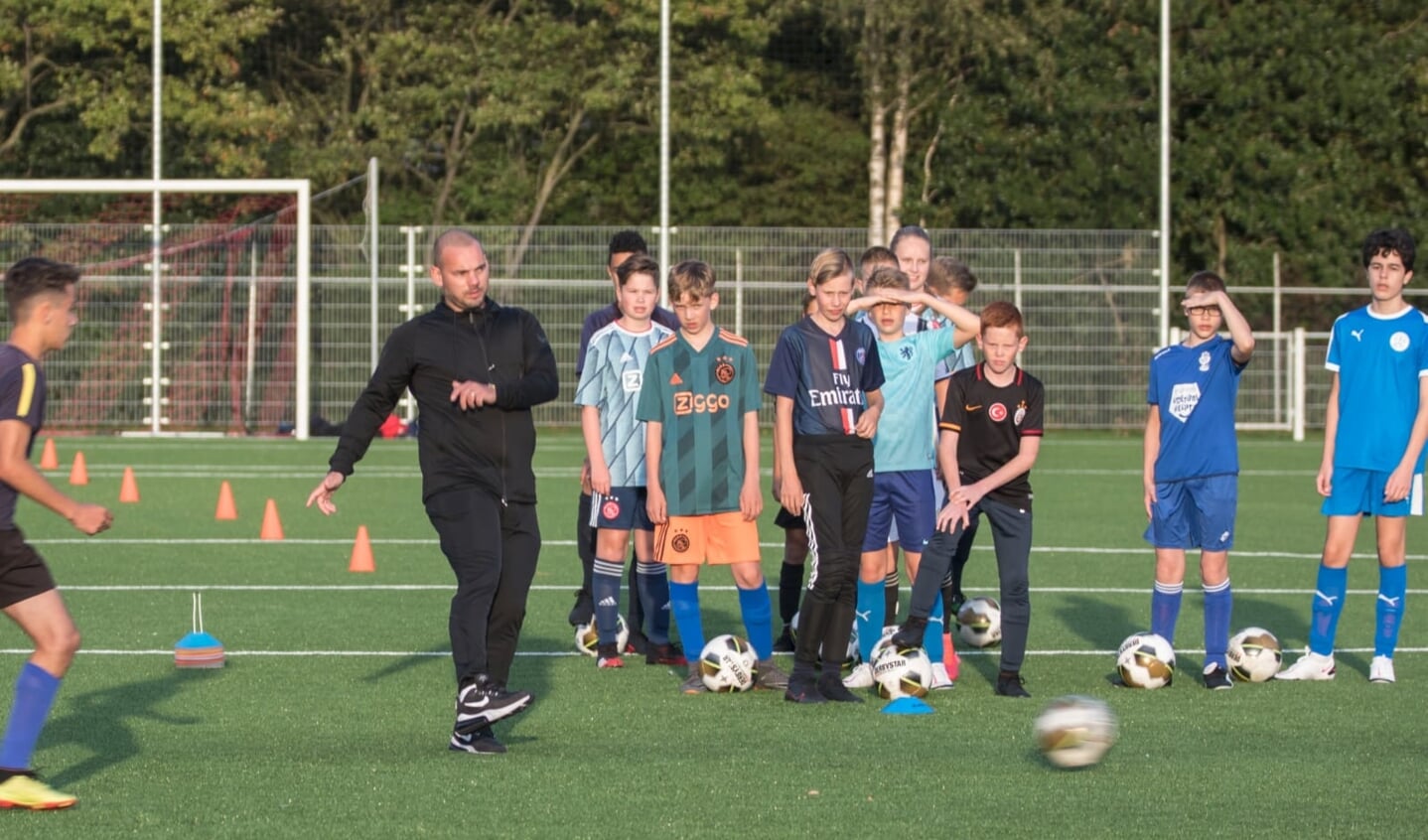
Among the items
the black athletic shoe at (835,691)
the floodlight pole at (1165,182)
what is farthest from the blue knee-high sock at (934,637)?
the floodlight pole at (1165,182)

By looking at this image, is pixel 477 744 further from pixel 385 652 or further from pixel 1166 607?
pixel 1166 607

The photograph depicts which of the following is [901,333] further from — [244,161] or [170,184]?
[244,161]

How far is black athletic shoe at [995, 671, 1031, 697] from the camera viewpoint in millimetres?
7910

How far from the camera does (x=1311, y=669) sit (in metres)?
8.41

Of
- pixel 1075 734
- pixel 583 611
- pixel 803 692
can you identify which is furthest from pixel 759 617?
pixel 1075 734

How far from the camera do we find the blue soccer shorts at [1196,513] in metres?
8.30

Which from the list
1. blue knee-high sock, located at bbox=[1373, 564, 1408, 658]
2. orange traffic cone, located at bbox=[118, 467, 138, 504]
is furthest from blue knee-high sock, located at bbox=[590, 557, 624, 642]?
orange traffic cone, located at bbox=[118, 467, 138, 504]

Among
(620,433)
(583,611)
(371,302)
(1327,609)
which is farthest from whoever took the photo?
(371,302)

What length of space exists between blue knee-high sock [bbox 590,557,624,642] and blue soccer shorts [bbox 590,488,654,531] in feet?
0.58

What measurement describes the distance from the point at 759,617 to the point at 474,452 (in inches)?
79.7

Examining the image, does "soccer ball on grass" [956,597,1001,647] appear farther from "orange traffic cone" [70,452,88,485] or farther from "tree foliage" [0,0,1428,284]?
"tree foliage" [0,0,1428,284]

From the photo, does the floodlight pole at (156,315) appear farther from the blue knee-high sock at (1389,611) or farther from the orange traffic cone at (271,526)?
the blue knee-high sock at (1389,611)

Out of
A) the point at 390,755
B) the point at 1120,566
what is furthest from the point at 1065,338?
the point at 390,755

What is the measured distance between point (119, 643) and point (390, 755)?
3120 millimetres
